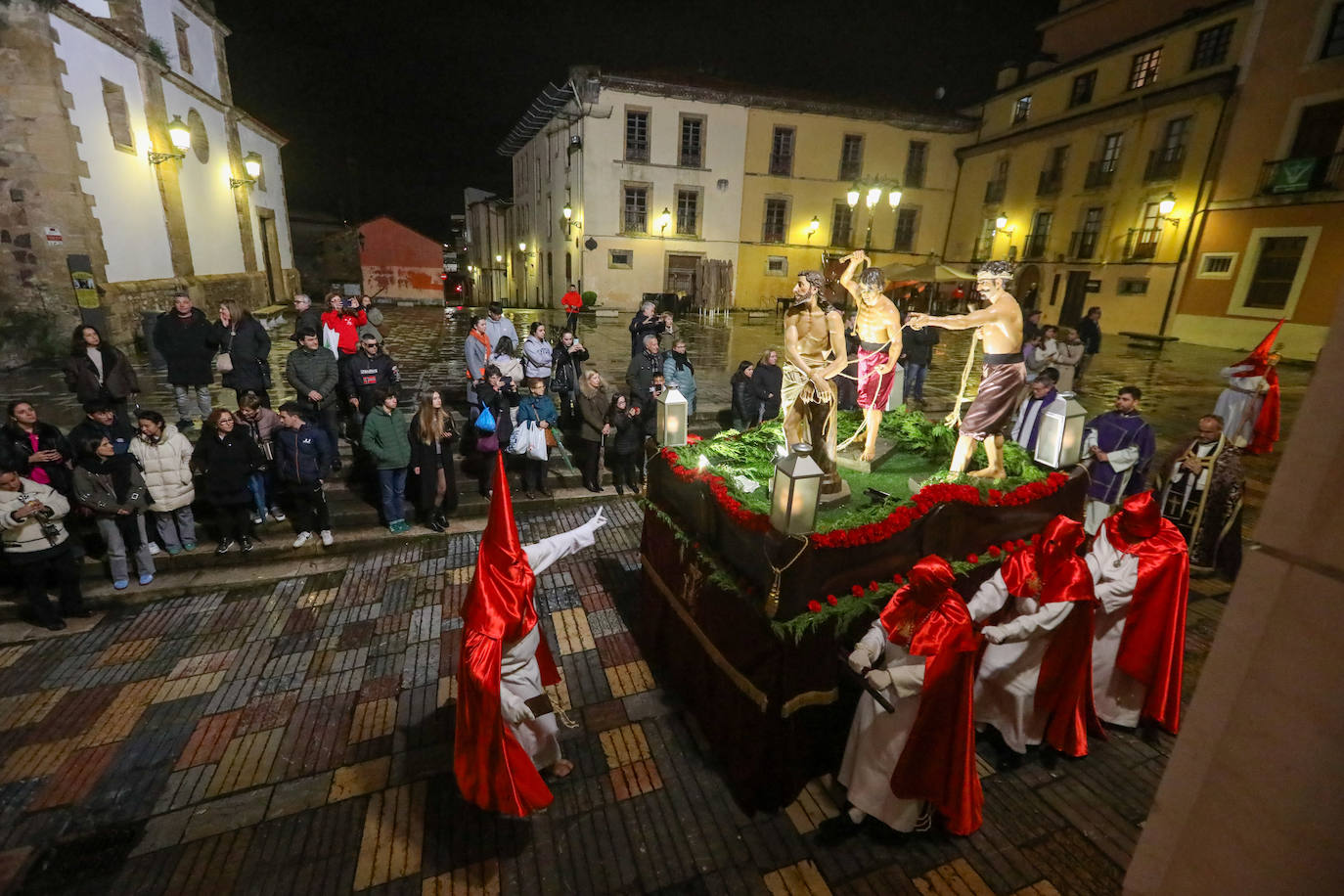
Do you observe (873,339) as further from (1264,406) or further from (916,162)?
(916,162)

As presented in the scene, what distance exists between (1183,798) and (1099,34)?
113 feet

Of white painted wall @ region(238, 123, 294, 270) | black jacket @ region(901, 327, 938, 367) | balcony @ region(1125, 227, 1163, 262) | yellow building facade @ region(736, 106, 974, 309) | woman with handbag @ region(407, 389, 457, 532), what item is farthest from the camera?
yellow building facade @ region(736, 106, 974, 309)

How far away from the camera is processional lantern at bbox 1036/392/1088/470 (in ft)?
16.3

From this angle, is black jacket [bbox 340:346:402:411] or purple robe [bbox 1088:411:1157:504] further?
black jacket [bbox 340:346:402:411]

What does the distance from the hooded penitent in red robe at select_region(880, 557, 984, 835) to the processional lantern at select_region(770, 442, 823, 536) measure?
71cm

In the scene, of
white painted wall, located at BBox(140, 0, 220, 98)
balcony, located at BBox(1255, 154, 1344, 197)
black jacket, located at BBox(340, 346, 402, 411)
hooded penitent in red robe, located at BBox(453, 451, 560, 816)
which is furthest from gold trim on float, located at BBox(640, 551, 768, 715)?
balcony, located at BBox(1255, 154, 1344, 197)

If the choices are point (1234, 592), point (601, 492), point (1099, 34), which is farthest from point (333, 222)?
point (1234, 592)

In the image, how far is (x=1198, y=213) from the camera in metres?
19.8

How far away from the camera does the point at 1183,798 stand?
52.6 inches

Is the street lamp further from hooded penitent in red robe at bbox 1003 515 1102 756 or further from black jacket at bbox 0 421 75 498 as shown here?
hooded penitent in red robe at bbox 1003 515 1102 756

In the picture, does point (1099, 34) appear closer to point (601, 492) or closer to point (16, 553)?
point (601, 492)

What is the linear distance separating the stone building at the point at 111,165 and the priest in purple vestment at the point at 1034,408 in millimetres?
17109

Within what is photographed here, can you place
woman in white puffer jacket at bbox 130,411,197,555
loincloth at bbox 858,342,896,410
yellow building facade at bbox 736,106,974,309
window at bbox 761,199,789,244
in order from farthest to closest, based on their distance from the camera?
1. window at bbox 761,199,789,244
2. yellow building facade at bbox 736,106,974,309
3. woman in white puffer jacket at bbox 130,411,197,555
4. loincloth at bbox 858,342,896,410

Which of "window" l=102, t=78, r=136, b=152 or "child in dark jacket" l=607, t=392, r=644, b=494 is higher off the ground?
"window" l=102, t=78, r=136, b=152
